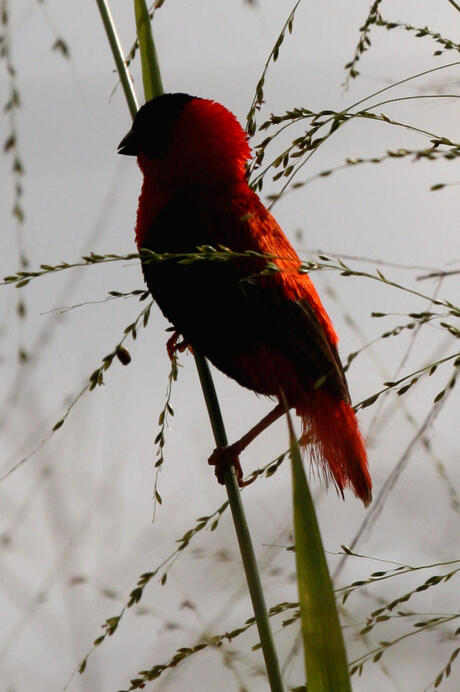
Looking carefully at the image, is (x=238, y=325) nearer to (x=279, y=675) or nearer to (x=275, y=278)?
(x=275, y=278)

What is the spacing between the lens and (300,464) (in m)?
0.96

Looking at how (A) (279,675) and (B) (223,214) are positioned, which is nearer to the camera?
(A) (279,675)

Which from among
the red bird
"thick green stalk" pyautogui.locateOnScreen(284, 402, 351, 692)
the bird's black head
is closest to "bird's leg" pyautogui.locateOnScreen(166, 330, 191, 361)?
the red bird

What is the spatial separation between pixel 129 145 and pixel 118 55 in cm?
91

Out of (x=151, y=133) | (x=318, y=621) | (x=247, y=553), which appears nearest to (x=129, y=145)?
(x=151, y=133)

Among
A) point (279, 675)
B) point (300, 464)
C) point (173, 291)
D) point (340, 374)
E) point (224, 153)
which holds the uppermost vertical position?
point (224, 153)

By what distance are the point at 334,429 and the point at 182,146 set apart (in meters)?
0.88

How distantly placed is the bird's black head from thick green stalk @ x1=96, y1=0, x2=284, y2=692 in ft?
2.42

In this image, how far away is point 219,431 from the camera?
149cm

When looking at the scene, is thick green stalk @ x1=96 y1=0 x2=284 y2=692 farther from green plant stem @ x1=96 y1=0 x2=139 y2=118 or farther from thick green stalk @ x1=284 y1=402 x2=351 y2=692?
thick green stalk @ x1=284 y1=402 x2=351 y2=692

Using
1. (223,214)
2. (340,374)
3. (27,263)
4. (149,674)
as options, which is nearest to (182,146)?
(223,214)

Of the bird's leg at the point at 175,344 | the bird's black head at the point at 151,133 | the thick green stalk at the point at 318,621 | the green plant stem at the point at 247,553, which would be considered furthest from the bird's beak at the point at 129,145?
the thick green stalk at the point at 318,621

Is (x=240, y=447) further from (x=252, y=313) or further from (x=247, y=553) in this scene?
(x=247, y=553)

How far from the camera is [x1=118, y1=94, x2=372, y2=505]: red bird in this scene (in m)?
2.06
